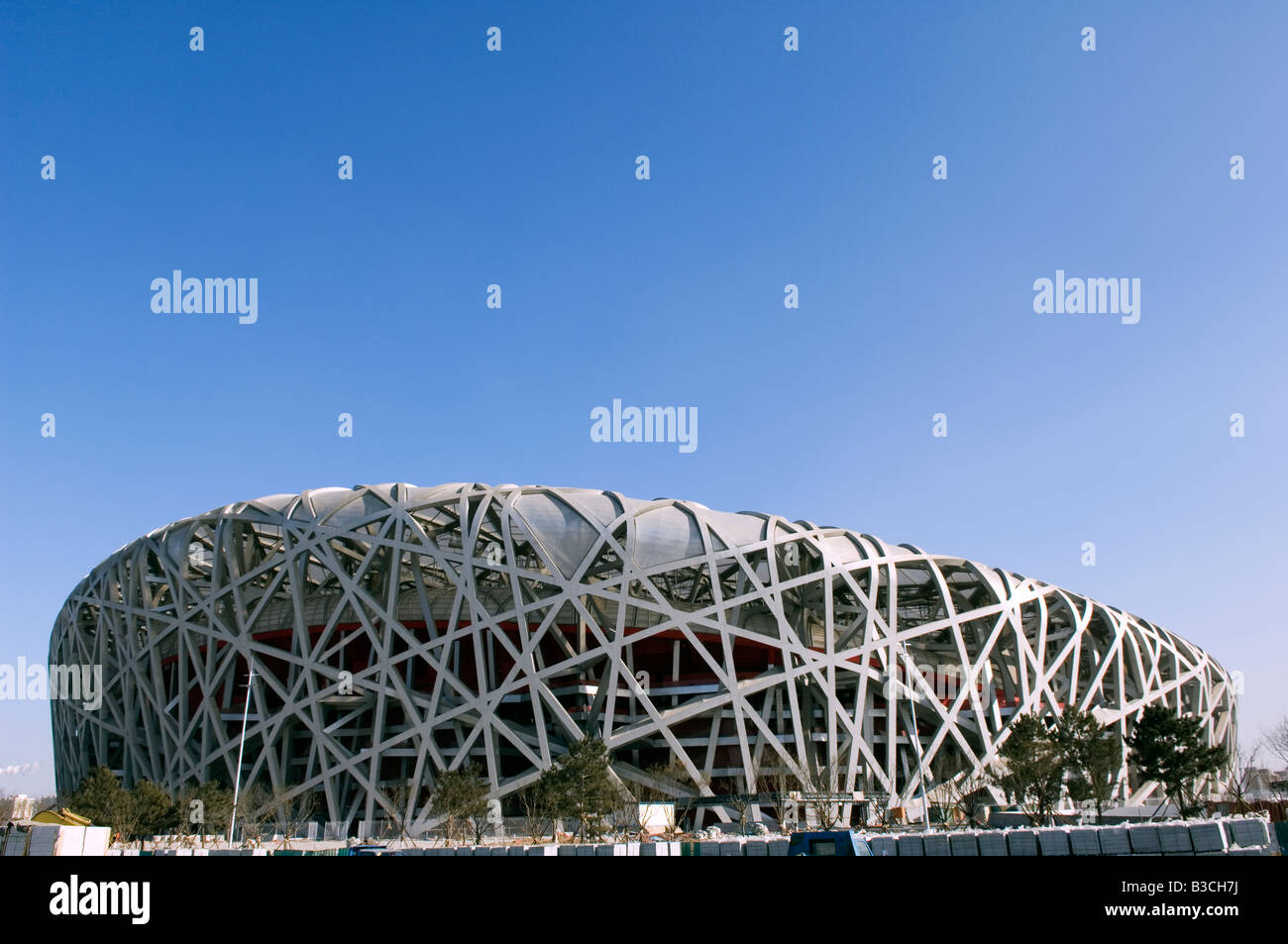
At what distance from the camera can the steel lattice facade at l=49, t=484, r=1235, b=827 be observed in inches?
1781

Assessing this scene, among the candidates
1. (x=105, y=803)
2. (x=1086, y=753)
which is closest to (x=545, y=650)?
(x=105, y=803)

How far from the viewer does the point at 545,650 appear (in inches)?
1953

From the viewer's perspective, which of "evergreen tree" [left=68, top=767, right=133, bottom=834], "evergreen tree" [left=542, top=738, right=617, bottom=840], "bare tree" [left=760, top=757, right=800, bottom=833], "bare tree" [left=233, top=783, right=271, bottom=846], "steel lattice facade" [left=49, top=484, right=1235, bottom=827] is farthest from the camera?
"steel lattice facade" [left=49, top=484, right=1235, bottom=827]

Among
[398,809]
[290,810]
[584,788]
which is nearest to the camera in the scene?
[584,788]

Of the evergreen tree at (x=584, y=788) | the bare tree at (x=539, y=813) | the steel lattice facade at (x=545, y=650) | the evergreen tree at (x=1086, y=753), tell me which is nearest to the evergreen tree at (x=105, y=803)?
the steel lattice facade at (x=545, y=650)

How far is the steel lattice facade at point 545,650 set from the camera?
45250 millimetres

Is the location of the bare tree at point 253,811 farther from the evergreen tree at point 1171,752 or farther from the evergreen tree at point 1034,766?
the evergreen tree at point 1171,752

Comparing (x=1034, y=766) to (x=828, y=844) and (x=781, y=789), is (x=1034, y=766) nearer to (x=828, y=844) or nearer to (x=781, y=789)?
(x=781, y=789)

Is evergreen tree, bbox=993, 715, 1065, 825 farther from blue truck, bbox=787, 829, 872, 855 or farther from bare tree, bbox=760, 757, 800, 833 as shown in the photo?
blue truck, bbox=787, 829, 872, 855

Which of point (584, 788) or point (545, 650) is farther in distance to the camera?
point (545, 650)

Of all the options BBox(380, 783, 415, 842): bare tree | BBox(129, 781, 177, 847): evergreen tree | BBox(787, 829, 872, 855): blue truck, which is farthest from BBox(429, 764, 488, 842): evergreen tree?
BBox(787, 829, 872, 855): blue truck

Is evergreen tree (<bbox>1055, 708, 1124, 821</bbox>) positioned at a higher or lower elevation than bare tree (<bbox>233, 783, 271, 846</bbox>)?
higher
